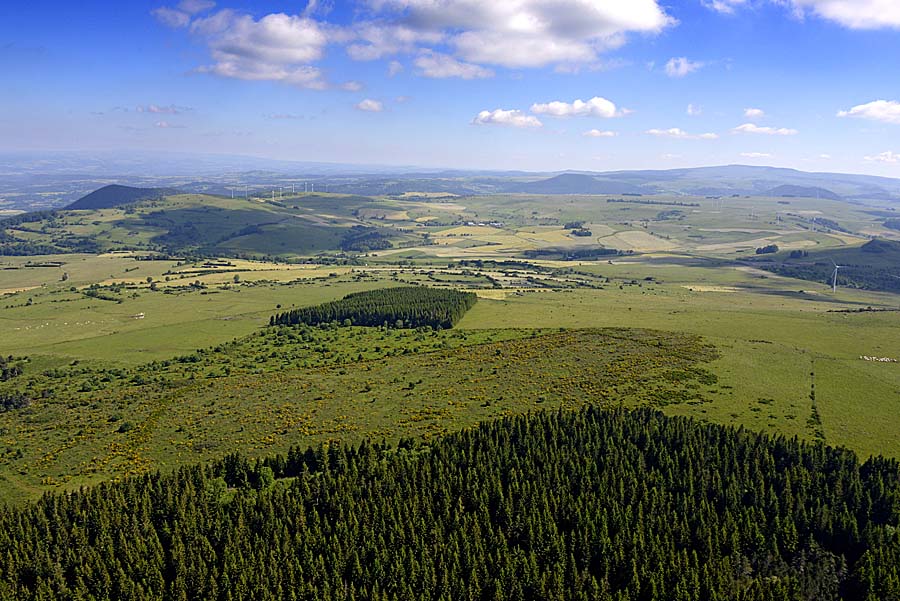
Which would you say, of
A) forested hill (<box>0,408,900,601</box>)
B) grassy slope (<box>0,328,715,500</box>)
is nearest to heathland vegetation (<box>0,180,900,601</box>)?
forested hill (<box>0,408,900,601</box>)

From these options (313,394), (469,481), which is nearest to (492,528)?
(469,481)

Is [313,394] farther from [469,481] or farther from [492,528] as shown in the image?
[492,528]

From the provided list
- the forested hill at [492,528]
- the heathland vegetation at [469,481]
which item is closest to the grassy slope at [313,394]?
the heathland vegetation at [469,481]

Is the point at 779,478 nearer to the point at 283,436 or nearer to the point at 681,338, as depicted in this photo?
the point at 283,436

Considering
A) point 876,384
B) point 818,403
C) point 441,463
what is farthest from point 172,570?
point 876,384

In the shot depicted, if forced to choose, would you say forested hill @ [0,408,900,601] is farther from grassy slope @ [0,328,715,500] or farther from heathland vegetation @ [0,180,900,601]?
grassy slope @ [0,328,715,500]

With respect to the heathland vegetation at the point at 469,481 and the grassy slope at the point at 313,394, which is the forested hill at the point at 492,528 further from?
the grassy slope at the point at 313,394

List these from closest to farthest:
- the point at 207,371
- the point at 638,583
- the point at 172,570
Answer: the point at 638,583
the point at 172,570
the point at 207,371

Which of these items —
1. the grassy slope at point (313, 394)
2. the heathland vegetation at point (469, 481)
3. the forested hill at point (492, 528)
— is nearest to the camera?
the forested hill at point (492, 528)
